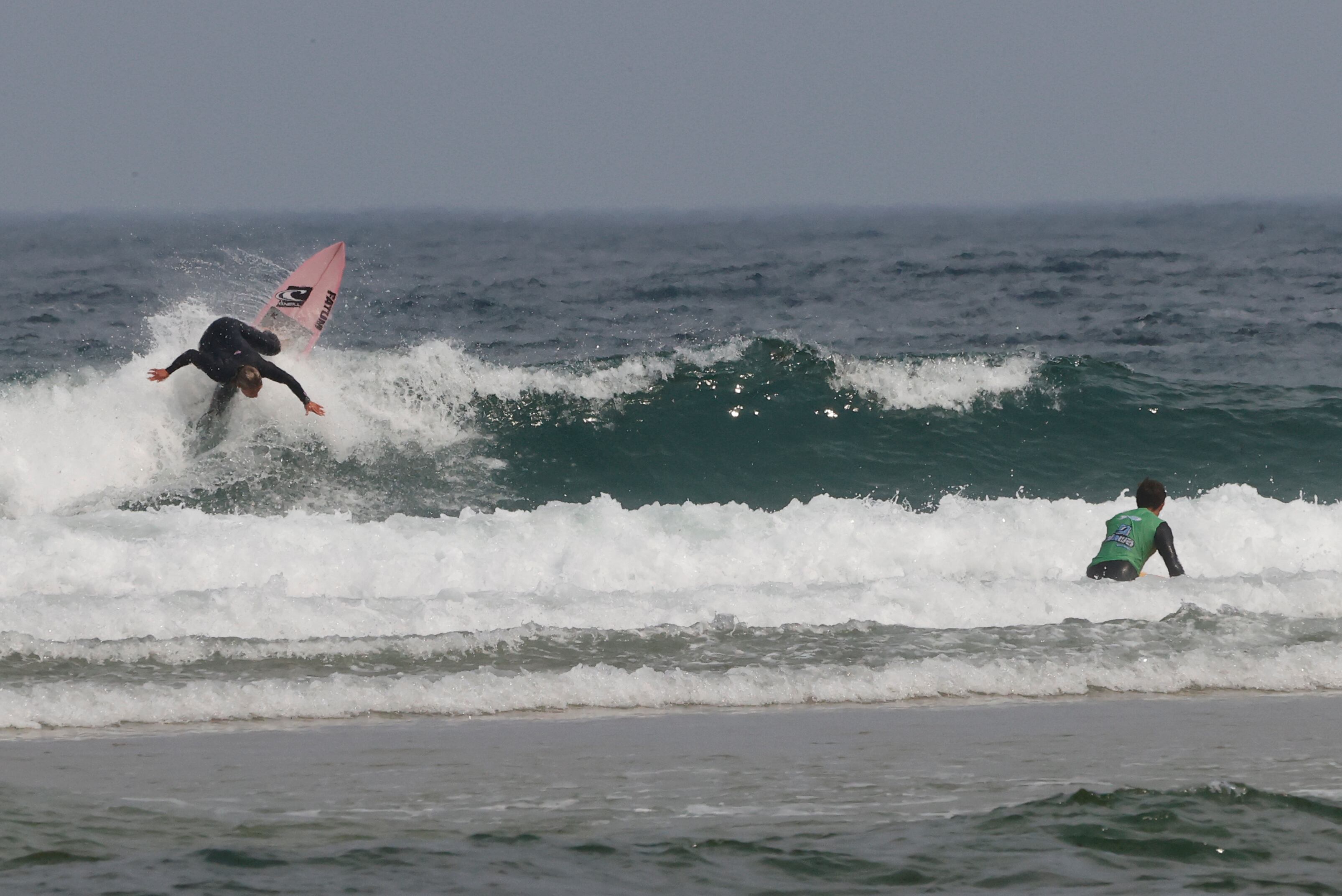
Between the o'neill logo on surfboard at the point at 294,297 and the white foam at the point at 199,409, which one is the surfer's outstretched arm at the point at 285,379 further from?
the o'neill logo on surfboard at the point at 294,297

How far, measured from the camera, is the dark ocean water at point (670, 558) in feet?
13.9

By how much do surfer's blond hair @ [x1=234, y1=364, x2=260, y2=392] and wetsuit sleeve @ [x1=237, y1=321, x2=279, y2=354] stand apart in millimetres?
795

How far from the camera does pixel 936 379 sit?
15695mm

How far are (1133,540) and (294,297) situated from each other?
31.3 feet

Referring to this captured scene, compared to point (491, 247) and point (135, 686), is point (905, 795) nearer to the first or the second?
point (135, 686)

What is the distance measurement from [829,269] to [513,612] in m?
30.7

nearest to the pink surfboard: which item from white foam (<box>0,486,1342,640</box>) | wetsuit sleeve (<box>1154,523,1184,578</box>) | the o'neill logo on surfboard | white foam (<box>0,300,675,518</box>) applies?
the o'neill logo on surfboard

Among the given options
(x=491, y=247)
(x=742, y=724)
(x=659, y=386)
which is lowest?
(x=742, y=724)

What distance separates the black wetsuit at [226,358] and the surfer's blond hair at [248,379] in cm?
16

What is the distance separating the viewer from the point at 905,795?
4.93m

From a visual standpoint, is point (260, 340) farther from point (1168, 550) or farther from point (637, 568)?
point (1168, 550)

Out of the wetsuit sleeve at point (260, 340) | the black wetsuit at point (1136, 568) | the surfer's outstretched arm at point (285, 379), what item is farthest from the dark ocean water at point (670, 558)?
the surfer's outstretched arm at point (285, 379)

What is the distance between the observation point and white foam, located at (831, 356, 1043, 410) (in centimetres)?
1537

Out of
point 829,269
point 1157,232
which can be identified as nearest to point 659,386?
point 829,269
